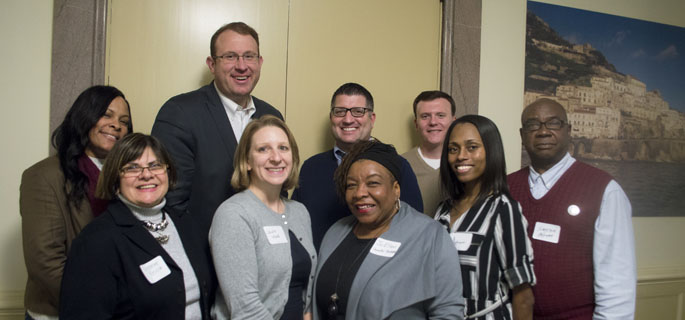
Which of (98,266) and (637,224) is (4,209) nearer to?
(98,266)

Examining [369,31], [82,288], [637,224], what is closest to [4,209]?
[82,288]

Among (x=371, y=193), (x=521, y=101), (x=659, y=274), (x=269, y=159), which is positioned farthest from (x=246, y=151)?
(x=659, y=274)

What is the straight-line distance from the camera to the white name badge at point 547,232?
1949mm

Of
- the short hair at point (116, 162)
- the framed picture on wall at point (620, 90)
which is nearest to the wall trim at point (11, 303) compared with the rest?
the short hair at point (116, 162)

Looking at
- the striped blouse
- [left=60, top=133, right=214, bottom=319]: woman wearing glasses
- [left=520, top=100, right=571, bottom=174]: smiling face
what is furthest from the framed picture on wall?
[left=60, top=133, right=214, bottom=319]: woman wearing glasses

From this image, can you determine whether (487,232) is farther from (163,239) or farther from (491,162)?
(163,239)

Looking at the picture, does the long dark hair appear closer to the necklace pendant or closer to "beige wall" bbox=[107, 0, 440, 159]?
the necklace pendant

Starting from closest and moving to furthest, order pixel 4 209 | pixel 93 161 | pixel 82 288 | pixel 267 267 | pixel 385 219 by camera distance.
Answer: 1. pixel 82 288
2. pixel 267 267
3. pixel 385 219
4. pixel 93 161
5. pixel 4 209

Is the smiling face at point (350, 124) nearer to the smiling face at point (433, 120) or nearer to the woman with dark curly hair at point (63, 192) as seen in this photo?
the smiling face at point (433, 120)

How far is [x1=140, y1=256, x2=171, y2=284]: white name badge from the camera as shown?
1.57 meters

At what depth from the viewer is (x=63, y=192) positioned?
6.18 ft

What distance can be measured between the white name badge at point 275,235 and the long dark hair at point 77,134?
864mm

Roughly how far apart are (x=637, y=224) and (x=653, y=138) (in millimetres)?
790

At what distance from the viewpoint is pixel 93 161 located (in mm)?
2037
